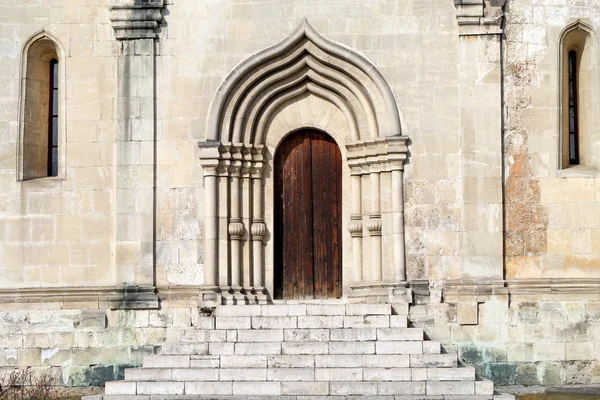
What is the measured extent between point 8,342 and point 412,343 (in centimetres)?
713

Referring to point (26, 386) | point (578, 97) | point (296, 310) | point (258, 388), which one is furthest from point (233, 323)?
point (578, 97)

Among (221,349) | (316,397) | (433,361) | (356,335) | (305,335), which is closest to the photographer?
(316,397)

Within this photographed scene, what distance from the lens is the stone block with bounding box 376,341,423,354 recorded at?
19.5m

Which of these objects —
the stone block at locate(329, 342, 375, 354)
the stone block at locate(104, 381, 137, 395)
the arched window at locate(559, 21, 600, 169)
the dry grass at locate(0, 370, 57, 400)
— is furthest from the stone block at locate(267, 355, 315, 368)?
the arched window at locate(559, 21, 600, 169)

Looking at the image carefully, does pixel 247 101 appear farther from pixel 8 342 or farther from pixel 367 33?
pixel 8 342

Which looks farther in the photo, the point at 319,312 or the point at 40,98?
the point at 40,98

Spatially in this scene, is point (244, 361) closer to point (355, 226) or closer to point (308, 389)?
point (308, 389)

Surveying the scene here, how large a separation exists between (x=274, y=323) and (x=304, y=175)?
324 cm

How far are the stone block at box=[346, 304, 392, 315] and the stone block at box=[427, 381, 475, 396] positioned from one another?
2.34m

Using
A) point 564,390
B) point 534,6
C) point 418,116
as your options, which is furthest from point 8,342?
point 534,6

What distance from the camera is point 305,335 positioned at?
65.5ft

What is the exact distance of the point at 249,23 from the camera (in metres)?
22.0

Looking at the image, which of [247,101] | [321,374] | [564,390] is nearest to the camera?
[321,374]

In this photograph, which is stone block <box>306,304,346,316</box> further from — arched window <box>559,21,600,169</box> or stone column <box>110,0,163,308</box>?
arched window <box>559,21,600,169</box>
